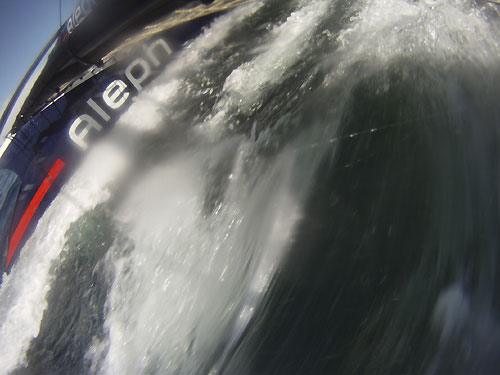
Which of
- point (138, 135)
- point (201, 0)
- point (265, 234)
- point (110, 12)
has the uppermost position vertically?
point (110, 12)

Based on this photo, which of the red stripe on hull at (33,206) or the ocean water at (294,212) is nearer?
the ocean water at (294,212)

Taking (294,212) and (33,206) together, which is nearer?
(294,212)

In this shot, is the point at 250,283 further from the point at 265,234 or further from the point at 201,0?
the point at 201,0

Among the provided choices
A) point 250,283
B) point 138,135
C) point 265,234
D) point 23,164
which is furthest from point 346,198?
point 23,164

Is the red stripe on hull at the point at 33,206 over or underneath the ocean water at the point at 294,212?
over

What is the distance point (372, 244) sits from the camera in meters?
1.85

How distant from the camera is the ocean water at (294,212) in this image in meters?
1.72

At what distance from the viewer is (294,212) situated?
7.06 feet

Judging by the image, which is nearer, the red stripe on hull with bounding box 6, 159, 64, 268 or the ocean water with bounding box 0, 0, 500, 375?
the ocean water with bounding box 0, 0, 500, 375

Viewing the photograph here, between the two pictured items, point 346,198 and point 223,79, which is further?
point 223,79

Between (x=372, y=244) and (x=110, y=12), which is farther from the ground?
(x=110, y=12)

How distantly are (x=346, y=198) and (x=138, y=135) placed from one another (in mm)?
1984

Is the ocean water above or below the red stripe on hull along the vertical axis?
below

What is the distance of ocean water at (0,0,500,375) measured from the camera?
172 cm
